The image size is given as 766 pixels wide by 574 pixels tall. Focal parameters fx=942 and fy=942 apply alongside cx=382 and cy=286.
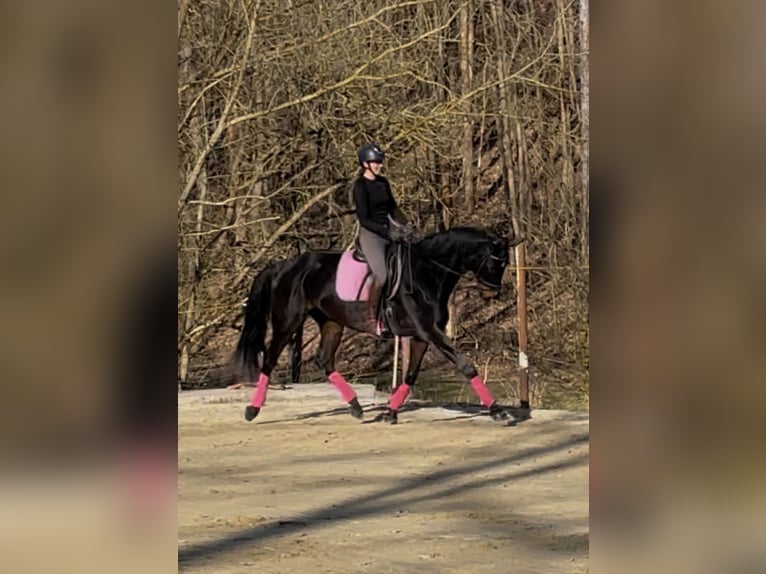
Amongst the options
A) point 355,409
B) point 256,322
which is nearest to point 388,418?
point 355,409

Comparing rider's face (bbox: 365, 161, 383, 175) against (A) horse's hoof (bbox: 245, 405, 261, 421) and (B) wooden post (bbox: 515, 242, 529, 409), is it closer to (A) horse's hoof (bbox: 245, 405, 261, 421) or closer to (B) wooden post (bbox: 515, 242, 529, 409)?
(B) wooden post (bbox: 515, 242, 529, 409)

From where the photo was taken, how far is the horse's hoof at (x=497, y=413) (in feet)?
24.5

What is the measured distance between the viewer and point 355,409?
7.52m

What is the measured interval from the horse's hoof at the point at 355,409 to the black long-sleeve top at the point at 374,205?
140 centimetres

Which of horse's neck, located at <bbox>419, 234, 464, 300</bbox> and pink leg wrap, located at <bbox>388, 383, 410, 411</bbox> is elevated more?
horse's neck, located at <bbox>419, 234, 464, 300</bbox>

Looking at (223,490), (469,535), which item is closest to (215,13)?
(223,490)

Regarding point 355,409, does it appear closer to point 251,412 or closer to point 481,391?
point 251,412

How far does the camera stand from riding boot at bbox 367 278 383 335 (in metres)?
7.08

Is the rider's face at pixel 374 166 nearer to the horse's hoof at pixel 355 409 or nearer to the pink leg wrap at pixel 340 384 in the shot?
the pink leg wrap at pixel 340 384

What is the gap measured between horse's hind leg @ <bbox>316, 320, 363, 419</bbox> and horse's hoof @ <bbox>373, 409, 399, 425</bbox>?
6.1 inches

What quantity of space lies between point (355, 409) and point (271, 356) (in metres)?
0.79

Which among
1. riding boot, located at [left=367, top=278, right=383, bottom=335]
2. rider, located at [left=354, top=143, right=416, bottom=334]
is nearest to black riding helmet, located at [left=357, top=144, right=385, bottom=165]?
rider, located at [left=354, top=143, right=416, bottom=334]

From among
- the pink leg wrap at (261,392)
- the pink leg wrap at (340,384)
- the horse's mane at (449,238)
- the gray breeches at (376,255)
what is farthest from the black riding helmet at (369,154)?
the pink leg wrap at (261,392)
